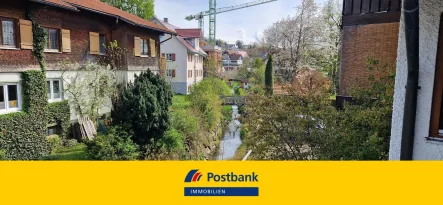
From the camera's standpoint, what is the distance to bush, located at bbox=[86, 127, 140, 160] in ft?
24.5

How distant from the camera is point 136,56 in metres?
13.0

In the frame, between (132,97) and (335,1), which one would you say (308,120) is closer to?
(132,97)

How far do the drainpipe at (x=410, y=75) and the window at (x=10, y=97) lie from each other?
29.1 feet

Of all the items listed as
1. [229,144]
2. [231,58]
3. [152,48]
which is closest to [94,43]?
[152,48]

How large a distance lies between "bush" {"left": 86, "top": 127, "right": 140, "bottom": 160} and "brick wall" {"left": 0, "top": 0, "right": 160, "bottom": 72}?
307cm

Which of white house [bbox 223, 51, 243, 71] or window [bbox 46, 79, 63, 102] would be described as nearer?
window [bbox 46, 79, 63, 102]

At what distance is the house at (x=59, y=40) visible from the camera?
7691mm

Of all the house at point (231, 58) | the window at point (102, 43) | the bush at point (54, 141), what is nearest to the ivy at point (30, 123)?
the bush at point (54, 141)

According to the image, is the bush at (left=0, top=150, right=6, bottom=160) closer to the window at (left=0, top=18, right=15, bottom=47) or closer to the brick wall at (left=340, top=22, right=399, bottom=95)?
the window at (left=0, top=18, right=15, bottom=47)

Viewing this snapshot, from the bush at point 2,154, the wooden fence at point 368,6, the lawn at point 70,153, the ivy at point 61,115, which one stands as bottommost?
the lawn at point 70,153

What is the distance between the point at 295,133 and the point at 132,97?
509 centimetres

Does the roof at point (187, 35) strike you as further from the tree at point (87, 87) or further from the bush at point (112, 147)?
the bush at point (112, 147)
